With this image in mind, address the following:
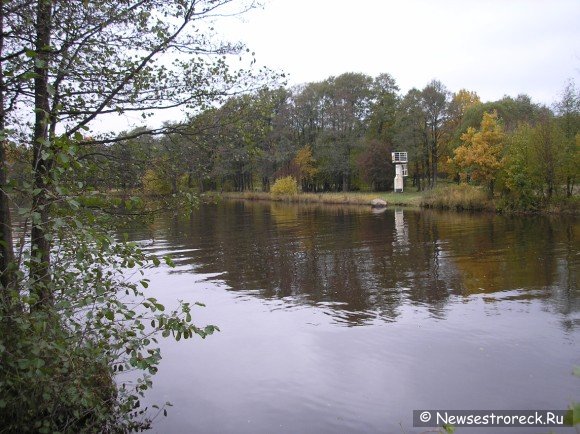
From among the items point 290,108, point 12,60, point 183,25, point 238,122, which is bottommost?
point 238,122

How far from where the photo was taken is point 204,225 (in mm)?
34844

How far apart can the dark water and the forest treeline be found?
1.15 metres

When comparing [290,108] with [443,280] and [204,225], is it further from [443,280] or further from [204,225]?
[443,280]

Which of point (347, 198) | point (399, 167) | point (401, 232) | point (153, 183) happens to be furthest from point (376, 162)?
point (153, 183)

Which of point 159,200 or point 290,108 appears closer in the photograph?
point 159,200

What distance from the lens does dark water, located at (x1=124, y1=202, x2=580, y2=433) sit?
763 cm

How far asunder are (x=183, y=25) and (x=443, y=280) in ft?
37.9

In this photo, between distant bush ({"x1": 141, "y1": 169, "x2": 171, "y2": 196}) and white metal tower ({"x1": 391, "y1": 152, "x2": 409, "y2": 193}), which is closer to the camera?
distant bush ({"x1": 141, "y1": 169, "x2": 171, "y2": 196})

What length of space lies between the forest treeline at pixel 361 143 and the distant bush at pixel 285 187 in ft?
11.7

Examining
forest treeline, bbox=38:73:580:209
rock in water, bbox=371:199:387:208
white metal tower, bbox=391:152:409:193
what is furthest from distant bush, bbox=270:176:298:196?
rock in water, bbox=371:199:387:208

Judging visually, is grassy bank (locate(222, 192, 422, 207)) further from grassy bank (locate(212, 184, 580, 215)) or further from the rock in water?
the rock in water

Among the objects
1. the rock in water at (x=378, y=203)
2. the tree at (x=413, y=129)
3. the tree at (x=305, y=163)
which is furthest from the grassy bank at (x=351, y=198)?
the tree at (x=305, y=163)

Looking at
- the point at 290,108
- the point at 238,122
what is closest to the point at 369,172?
the point at 290,108

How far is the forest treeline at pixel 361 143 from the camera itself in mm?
7426
